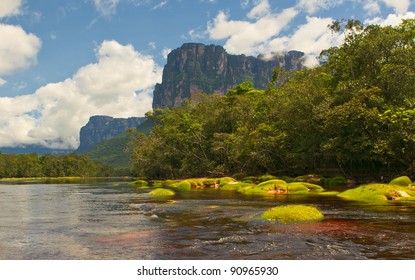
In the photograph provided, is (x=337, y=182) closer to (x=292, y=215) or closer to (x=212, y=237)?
(x=292, y=215)

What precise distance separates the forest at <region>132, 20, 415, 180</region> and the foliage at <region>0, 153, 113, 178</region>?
4845 inches

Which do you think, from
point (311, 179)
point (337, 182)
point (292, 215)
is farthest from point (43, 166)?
point (292, 215)

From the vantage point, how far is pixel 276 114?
56.9 metres

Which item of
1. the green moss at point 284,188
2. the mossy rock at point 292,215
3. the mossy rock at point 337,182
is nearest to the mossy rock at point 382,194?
the green moss at point 284,188

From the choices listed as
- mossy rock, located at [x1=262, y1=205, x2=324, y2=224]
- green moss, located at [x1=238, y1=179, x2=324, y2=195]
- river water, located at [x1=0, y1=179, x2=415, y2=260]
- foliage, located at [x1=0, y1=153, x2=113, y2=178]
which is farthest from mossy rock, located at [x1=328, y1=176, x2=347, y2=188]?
foliage, located at [x1=0, y1=153, x2=113, y2=178]

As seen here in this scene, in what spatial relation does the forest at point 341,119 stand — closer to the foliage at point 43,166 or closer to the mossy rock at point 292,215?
the mossy rock at point 292,215

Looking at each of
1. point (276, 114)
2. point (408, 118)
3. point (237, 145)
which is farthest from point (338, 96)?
point (237, 145)

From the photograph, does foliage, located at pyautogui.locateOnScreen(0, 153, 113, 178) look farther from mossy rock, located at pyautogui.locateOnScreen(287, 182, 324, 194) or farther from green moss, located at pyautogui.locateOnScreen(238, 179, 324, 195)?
mossy rock, located at pyautogui.locateOnScreen(287, 182, 324, 194)

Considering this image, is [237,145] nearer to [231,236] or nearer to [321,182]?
[321,182]

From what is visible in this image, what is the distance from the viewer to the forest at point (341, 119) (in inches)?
1526

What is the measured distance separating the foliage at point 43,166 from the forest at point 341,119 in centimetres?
12305

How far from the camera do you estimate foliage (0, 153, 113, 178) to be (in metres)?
171

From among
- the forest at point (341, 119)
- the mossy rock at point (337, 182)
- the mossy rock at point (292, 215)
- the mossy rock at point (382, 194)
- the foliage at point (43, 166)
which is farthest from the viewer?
the foliage at point (43, 166)

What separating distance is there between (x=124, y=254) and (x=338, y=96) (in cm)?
3717
